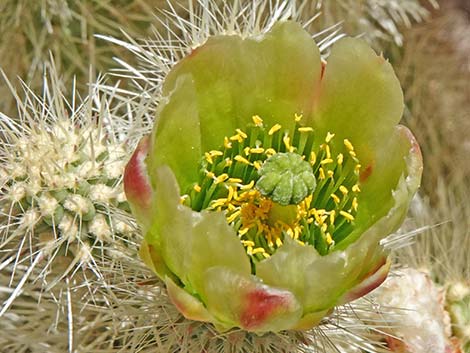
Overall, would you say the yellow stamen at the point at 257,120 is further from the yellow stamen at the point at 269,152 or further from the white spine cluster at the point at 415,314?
the white spine cluster at the point at 415,314

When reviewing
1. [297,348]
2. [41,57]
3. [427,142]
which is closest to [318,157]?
[297,348]

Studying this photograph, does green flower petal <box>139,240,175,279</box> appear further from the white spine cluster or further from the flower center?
the white spine cluster

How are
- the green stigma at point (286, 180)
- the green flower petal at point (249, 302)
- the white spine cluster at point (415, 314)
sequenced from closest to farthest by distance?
1. the green flower petal at point (249, 302)
2. the green stigma at point (286, 180)
3. the white spine cluster at point (415, 314)

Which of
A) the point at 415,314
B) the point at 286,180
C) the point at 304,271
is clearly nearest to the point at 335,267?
the point at 304,271

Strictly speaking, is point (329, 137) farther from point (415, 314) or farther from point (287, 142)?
point (415, 314)

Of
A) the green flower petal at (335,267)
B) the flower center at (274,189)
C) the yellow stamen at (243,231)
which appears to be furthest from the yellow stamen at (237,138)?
the green flower petal at (335,267)

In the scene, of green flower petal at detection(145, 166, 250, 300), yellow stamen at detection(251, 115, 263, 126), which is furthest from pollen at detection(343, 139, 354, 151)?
green flower petal at detection(145, 166, 250, 300)

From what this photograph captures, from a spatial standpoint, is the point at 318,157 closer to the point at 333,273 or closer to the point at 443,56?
the point at 333,273
